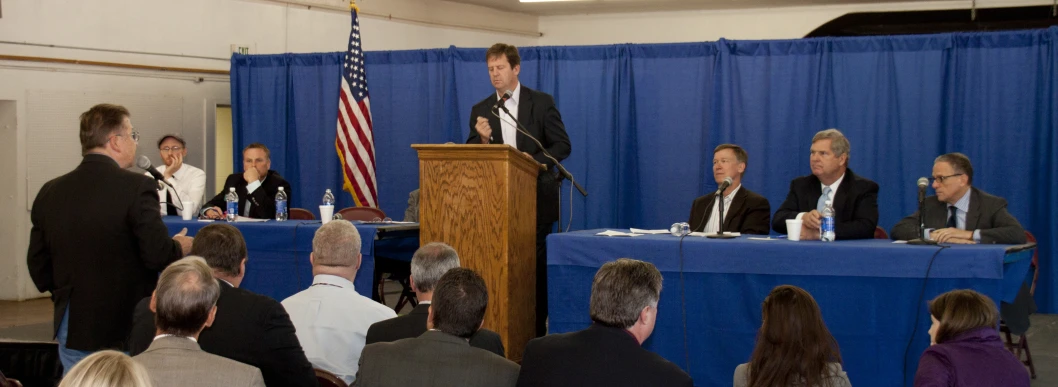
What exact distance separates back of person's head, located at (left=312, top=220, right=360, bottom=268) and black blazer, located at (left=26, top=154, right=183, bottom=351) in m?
0.55

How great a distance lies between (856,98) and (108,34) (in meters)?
6.49

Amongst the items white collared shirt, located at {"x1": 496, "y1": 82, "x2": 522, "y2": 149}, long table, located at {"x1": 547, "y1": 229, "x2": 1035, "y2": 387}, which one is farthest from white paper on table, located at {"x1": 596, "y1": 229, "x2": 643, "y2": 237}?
white collared shirt, located at {"x1": 496, "y1": 82, "x2": 522, "y2": 149}

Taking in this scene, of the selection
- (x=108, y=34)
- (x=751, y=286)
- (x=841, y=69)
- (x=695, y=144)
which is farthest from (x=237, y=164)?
(x=751, y=286)

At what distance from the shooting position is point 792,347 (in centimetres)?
239

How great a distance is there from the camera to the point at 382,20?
1027 cm

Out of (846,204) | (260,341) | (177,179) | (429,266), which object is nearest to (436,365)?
(260,341)

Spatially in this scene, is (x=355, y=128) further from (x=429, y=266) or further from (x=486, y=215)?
(x=429, y=266)

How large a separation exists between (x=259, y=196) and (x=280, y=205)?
0.45 metres

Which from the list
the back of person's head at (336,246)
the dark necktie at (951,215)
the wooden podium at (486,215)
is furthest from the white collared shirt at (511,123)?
the dark necktie at (951,215)

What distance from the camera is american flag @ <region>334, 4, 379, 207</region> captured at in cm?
839

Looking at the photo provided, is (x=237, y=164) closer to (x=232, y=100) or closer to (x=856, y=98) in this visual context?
(x=232, y=100)

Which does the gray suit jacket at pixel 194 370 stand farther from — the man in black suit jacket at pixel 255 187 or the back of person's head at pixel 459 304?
the man in black suit jacket at pixel 255 187

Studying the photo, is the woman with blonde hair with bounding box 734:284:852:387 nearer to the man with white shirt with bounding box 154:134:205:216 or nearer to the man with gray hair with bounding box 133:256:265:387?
the man with gray hair with bounding box 133:256:265:387

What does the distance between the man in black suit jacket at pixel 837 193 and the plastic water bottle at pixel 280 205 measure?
3.05m
